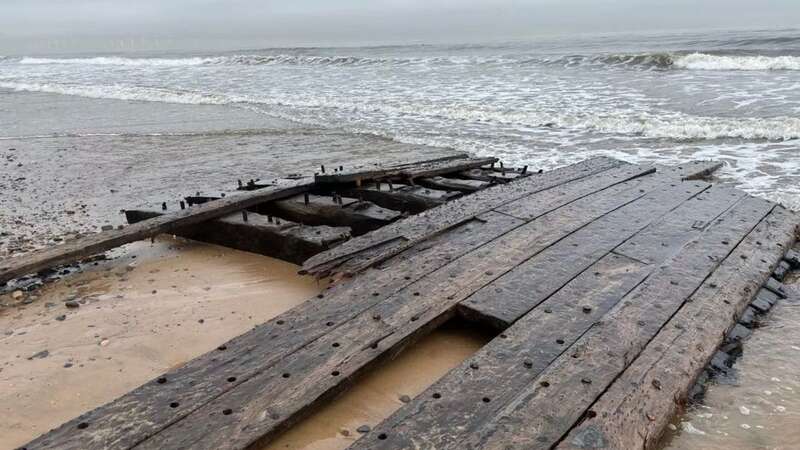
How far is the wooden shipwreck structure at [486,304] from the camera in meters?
2.47

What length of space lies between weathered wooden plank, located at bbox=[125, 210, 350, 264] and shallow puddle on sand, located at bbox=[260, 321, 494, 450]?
156cm

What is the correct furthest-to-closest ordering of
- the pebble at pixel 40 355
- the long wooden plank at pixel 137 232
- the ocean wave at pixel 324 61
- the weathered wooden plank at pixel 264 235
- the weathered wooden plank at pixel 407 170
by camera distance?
the ocean wave at pixel 324 61, the weathered wooden plank at pixel 407 170, the weathered wooden plank at pixel 264 235, the long wooden plank at pixel 137 232, the pebble at pixel 40 355

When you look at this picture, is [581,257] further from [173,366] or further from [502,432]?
[173,366]

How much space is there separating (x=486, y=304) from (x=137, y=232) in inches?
122

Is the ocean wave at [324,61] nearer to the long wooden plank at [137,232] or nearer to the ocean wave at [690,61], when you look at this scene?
the ocean wave at [690,61]

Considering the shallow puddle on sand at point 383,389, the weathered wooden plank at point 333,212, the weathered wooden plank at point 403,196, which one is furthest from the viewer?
the weathered wooden plank at point 403,196

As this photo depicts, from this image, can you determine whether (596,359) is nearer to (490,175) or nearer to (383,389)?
(383,389)

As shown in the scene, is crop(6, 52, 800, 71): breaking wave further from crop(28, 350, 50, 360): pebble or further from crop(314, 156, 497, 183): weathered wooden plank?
crop(28, 350, 50, 360): pebble

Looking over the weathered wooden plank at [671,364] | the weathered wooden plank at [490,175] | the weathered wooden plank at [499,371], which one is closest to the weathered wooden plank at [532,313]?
the weathered wooden plank at [499,371]

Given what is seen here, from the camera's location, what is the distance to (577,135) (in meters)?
11.4

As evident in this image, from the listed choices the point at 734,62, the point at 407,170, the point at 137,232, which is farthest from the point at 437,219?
the point at 734,62

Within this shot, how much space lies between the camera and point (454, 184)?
6.49 m

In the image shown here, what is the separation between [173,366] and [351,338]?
117 centimetres

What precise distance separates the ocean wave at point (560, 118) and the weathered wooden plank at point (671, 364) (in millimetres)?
7176
